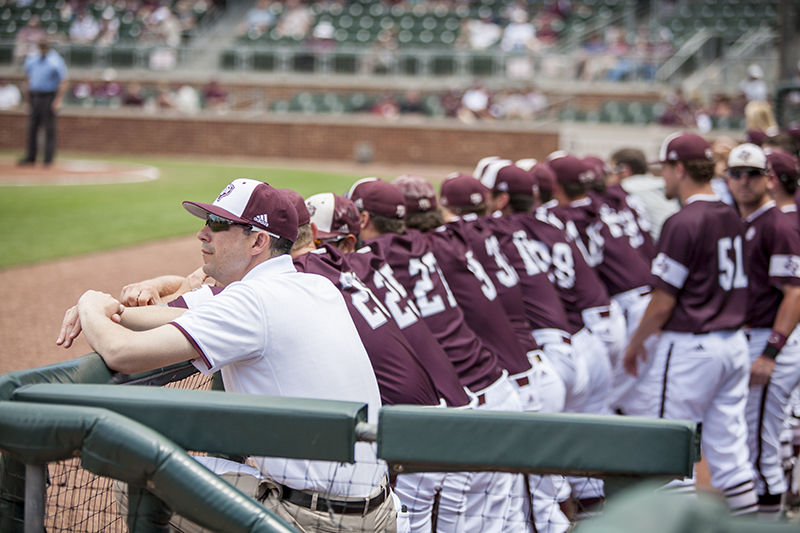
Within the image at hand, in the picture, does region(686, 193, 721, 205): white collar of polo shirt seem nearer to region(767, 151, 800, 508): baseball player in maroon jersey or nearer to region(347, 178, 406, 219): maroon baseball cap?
region(767, 151, 800, 508): baseball player in maroon jersey

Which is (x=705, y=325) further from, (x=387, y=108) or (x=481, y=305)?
(x=387, y=108)

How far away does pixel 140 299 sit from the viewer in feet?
9.89

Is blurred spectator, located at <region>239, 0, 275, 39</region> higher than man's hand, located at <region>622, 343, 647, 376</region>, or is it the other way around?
blurred spectator, located at <region>239, 0, 275, 39</region>

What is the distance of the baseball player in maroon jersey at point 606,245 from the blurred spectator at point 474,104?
16.1 m

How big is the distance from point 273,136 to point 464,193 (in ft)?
60.4

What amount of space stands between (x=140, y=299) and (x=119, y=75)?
24.7 metres

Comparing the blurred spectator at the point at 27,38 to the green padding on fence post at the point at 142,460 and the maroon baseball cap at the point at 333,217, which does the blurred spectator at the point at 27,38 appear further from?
the green padding on fence post at the point at 142,460

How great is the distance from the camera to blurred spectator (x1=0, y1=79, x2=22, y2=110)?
24.3 metres

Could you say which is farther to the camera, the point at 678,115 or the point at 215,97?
the point at 215,97

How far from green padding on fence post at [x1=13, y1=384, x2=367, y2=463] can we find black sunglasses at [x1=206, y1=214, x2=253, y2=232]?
1.00 m

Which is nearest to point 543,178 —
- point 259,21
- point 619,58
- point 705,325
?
point 705,325

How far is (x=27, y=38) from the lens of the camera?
2673cm

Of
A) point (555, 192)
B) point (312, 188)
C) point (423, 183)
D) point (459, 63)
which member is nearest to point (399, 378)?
point (423, 183)

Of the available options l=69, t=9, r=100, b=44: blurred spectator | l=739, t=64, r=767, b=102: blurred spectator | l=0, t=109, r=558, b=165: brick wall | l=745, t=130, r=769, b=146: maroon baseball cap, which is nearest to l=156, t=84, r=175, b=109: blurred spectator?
l=0, t=109, r=558, b=165: brick wall
